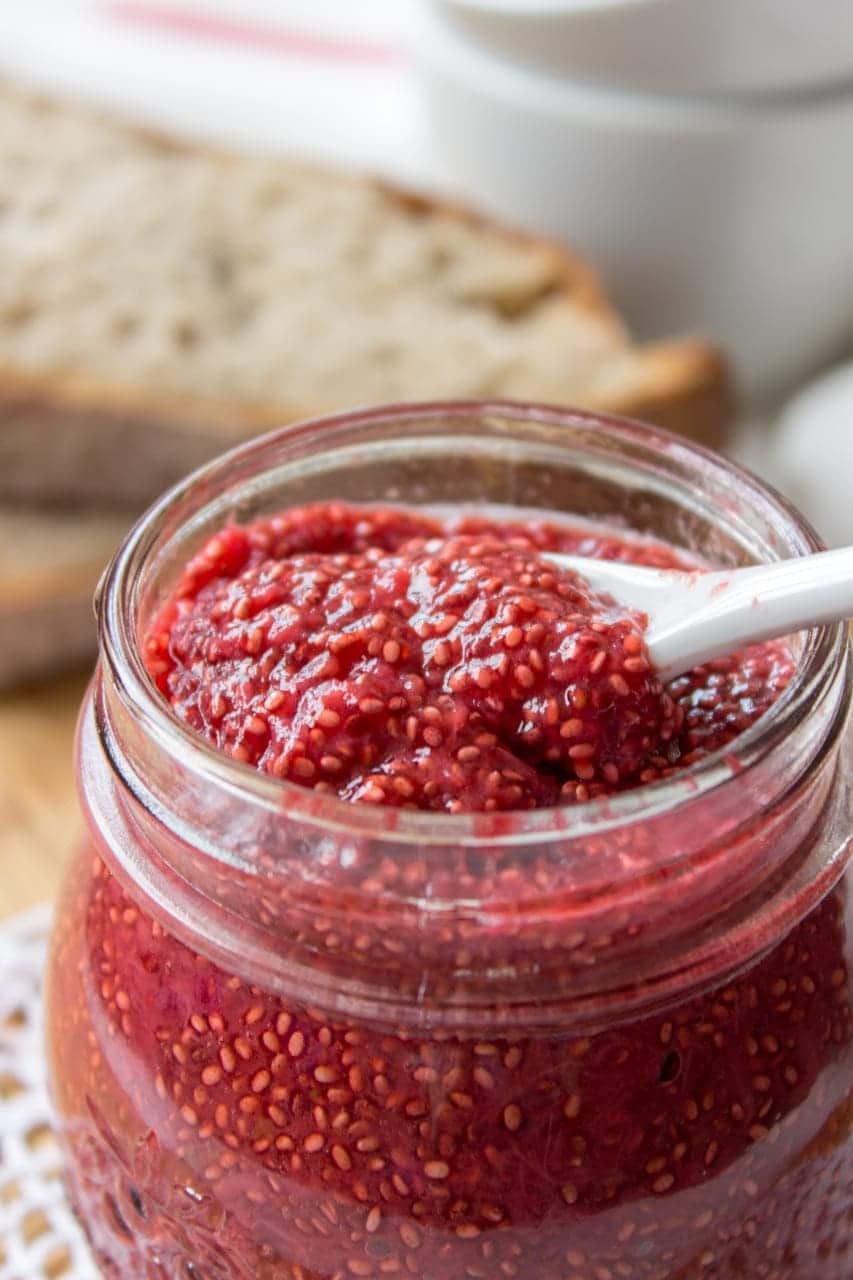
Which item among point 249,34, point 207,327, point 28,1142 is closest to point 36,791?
point 28,1142

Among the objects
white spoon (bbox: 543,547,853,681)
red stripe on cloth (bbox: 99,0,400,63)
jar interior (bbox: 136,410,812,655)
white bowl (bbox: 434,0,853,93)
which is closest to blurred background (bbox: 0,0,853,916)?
white bowl (bbox: 434,0,853,93)

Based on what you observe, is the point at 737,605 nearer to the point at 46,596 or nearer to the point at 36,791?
the point at 36,791

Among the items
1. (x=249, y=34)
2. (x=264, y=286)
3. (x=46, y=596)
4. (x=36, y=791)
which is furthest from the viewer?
(x=249, y=34)

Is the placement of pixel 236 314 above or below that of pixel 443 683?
below

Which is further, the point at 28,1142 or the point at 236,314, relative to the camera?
the point at 236,314

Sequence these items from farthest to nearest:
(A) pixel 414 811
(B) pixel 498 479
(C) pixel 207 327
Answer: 1. (C) pixel 207 327
2. (B) pixel 498 479
3. (A) pixel 414 811

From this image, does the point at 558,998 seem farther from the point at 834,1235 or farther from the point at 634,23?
the point at 634,23

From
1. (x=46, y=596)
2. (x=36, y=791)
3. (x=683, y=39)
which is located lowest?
(x=36, y=791)
